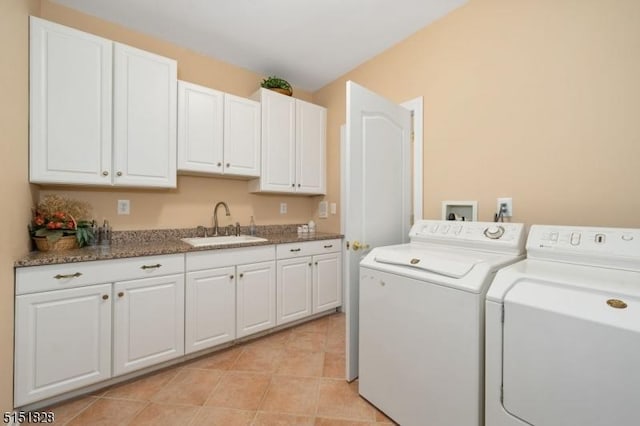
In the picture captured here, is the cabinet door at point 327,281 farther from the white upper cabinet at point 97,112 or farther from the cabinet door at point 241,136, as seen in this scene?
the white upper cabinet at point 97,112

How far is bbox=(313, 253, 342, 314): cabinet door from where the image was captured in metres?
2.76

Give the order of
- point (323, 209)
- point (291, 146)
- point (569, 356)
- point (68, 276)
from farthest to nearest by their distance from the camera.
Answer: point (323, 209), point (291, 146), point (68, 276), point (569, 356)

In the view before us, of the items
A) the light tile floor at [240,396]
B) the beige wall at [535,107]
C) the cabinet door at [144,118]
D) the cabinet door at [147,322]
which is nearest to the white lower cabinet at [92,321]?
the cabinet door at [147,322]

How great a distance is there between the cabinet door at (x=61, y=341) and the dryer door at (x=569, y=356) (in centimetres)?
215

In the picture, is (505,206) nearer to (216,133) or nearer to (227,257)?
(227,257)

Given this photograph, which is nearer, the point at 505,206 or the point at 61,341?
the point at 61,341

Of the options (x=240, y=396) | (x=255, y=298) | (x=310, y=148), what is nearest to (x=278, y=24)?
(x=310, y=148)

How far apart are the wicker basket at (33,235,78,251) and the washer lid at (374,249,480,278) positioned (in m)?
2.02

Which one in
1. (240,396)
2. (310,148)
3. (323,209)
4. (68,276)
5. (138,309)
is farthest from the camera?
(323,209)

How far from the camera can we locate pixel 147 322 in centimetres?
182

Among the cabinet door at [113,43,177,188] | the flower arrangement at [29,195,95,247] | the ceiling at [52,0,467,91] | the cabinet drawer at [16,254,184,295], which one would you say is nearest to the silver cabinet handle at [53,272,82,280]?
the cabinet drawer at [16,254,184,295]

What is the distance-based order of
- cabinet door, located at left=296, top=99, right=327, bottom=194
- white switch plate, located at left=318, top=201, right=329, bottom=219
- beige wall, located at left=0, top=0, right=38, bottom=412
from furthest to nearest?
white switch plate, located at left=318, top=201, right=329, bottom=219 → cabinet door, located at left=296, top=99, right=327, bottom=194 → beige wall, located at left=0, top=0, right=38, bottom=412

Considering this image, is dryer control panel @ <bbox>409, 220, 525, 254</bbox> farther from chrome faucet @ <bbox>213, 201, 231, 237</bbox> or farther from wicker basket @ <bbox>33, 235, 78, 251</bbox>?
wicker basket @ <bbox>33, 235, 78, 251</bbox>

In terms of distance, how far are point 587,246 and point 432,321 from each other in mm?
752
